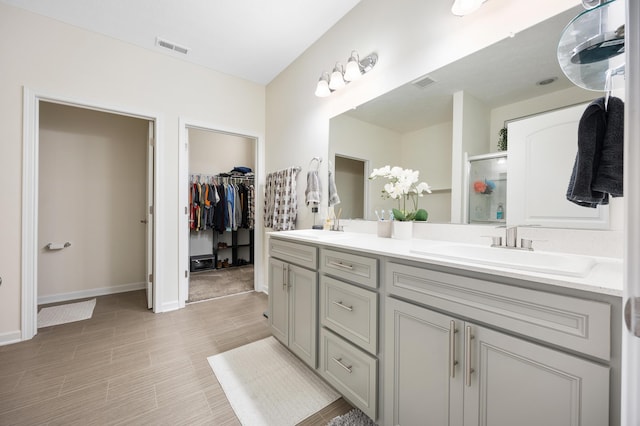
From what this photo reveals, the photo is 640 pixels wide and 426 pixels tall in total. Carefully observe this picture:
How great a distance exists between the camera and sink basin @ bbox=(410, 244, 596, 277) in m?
0.76

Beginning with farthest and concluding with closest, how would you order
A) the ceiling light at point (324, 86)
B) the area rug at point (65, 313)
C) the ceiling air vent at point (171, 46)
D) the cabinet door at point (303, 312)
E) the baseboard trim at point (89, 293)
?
1. the baseboard trim at point (89, 293)
2. the ceiling air vent at point (171, 46)
3. the area rug at point (65, 313)
4. the ceiling light at point (324, 86)
5. the cabinet door at point (303, 312)

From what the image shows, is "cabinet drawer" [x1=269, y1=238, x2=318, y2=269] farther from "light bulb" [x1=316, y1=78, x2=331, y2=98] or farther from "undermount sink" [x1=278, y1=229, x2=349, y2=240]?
"light bulb" [x1=316, y1=78, x2=331, y2=98]

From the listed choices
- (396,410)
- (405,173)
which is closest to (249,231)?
(405,173)

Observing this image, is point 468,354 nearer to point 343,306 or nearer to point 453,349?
point 453,349

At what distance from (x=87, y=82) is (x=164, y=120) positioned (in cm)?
65

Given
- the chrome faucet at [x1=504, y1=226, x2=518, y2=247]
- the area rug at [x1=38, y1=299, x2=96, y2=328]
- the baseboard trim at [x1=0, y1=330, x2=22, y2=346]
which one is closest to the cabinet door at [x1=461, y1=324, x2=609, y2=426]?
the chrome faucet at [x1=504, y1=226, x2=518, y2=247]

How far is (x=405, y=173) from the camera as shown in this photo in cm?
163

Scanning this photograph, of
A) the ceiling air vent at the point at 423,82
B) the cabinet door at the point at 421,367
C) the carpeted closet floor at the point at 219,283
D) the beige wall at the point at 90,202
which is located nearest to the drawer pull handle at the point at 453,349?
the cabinet door at the point at 421,367

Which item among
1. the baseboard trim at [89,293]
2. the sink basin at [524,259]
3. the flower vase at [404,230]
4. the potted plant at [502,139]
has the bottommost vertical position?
the baseboard trim at [89,293]

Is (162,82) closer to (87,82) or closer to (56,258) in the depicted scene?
(87,82)

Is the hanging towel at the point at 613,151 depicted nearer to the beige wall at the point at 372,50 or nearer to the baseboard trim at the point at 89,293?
the beige wall at the point at 372,50

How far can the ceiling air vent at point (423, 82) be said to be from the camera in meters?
1.57

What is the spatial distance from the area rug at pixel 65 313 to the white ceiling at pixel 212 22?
→ 2744 mm

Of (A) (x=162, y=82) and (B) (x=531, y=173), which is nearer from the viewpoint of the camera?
(B) (x=531, y=173)
